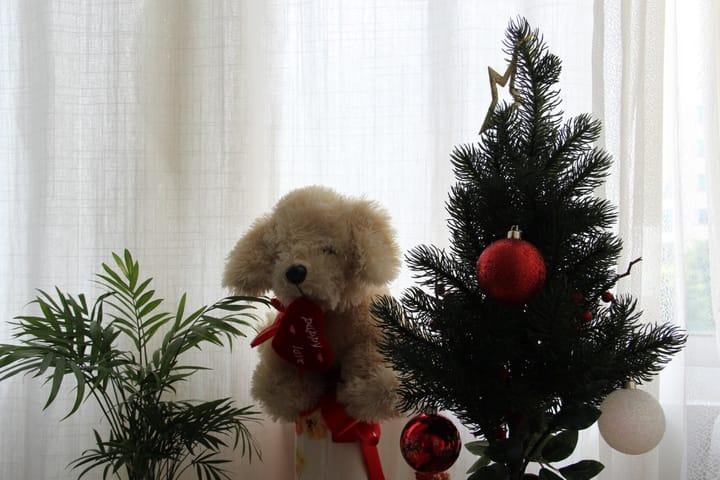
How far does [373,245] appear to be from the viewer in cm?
108

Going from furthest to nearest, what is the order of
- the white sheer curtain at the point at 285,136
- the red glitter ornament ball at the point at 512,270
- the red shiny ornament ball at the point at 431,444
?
the white sheer curtain at the point at 285,136
the red shiny ornament ball at the point at 431,444
the red glitter ornament ball at the point at 512,270

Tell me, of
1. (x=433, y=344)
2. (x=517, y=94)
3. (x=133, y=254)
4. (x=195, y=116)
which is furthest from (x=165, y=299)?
(x=517, y=94)

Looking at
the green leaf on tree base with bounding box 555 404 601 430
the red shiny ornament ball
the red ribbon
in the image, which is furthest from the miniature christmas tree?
the red ribbon

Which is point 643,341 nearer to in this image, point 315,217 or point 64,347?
point 315,217

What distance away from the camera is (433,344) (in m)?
0.84

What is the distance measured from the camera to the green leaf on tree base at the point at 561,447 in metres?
0.83

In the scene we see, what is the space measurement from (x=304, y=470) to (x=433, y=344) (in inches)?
17.4

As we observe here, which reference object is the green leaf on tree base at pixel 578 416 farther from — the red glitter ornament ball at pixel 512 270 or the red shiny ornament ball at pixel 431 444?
the red shiny ornament ball at pixel 431 444

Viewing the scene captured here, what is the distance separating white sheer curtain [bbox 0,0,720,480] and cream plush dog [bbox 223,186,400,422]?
219 mm

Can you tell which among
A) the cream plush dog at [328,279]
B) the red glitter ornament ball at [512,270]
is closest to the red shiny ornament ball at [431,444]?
the cream plush dog at [328,279]

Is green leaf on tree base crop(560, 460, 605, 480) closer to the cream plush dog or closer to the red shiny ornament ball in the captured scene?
the red shiny ornament ball

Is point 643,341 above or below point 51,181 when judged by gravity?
below

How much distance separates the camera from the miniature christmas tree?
776 mm

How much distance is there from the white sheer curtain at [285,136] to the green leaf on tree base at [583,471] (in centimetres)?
42
